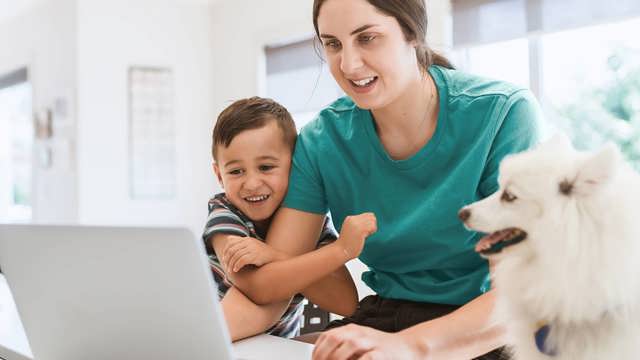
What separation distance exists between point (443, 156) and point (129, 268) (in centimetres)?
66

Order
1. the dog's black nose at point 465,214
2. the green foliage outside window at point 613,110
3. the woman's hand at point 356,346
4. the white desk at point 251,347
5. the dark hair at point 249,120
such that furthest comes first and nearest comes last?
1. the green foliage outside window at point 613,110
2. the dark hair at point 249,120
3. the white desk at point 251,347
4. the woman's hand at point 356,346
5. the dog's black nose at point 465,214

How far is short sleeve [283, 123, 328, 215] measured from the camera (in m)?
1.31

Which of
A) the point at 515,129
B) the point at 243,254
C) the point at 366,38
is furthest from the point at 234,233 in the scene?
the point at 515,129

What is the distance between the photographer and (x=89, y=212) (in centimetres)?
512

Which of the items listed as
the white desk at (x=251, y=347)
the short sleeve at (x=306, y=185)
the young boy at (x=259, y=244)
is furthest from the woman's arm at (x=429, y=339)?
the short sleeve at (x=306, y=185)

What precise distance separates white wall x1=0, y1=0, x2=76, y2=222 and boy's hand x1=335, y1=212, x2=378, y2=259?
4.60 meters

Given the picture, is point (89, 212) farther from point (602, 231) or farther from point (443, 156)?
point (602, 231)

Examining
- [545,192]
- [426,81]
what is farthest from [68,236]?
[426,81]

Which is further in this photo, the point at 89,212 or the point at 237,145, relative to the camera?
the point at 89,212

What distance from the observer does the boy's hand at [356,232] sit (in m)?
0.99

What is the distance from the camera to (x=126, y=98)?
5305 mm

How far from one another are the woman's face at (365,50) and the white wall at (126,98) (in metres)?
4.01

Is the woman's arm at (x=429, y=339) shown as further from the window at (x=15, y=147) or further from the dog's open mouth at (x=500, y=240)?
the window at (x=15, y=147)

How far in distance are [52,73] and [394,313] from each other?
520 cm
